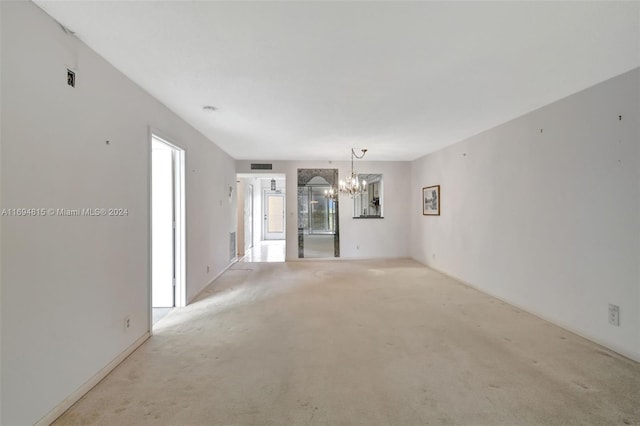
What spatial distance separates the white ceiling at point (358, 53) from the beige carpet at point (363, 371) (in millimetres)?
2478

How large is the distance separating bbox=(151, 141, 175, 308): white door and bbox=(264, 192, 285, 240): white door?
7.79m

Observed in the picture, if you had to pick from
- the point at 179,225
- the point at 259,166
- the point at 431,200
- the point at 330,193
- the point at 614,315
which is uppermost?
the point at 259,166

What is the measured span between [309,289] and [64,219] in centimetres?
332

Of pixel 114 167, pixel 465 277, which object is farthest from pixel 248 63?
pixel 465 277

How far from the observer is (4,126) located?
1.45m

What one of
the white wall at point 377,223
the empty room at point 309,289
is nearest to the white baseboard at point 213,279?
the empty room at point 309,289

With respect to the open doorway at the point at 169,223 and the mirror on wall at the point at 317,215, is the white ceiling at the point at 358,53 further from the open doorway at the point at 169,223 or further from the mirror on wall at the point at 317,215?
the mirror on wall at the point at 317,215

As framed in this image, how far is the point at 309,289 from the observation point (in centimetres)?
453

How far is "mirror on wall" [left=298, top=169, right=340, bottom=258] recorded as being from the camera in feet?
23.0

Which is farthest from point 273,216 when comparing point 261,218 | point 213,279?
point 213,279

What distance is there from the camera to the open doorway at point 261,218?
784cm

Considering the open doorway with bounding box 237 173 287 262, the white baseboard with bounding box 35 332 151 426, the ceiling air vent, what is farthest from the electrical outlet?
the ceiling air vent

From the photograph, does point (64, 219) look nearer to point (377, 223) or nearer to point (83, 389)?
point (83, 389)

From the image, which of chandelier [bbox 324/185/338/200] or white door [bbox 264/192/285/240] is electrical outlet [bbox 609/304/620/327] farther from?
white door [bbox 264/192/285/240]
